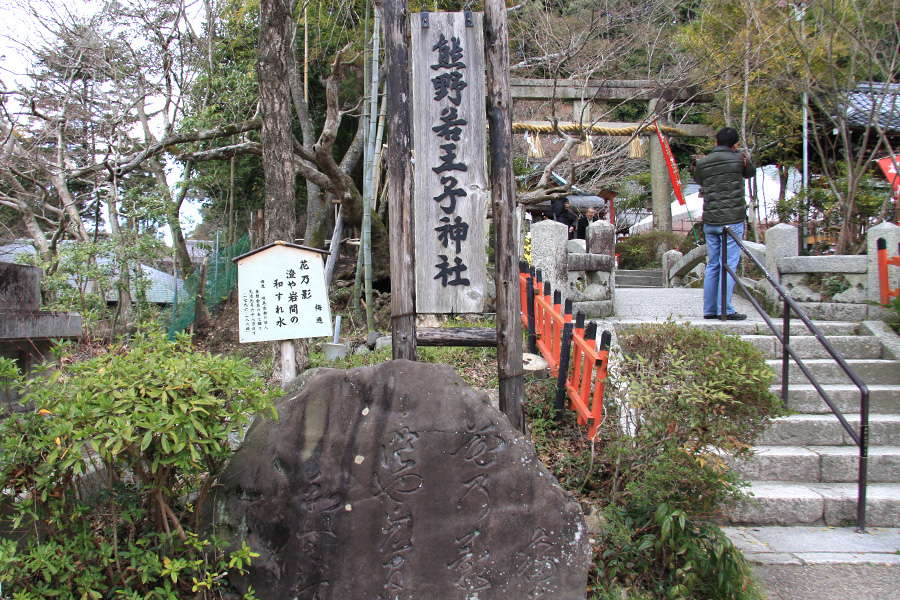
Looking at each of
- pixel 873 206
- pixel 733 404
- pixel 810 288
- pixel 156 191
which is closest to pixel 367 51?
pixel 156 191

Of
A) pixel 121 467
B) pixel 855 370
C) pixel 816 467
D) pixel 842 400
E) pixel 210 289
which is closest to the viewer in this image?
pixel 121 467

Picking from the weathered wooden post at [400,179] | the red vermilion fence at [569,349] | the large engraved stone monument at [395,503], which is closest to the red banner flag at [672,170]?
the red vermilion fence at [569,349]

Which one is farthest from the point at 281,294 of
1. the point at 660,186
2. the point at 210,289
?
the point at 660,186

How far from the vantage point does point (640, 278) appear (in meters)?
14.9

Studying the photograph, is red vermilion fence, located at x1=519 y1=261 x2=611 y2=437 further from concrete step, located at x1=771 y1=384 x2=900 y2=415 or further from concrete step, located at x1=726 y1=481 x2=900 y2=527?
concrete step, located at x1=771 y1=384 x2=900 y2=415

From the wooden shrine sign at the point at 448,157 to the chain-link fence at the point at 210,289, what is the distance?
27.6 feet

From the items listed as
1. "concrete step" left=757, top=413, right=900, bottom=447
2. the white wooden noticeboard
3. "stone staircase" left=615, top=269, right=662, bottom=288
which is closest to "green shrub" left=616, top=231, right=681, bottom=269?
"stone staircase" left=615, top=269, right=662, bottom=288

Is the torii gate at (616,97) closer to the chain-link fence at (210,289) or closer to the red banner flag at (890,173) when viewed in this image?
the red banner flag at (890,173)

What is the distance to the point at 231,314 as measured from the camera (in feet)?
41.5

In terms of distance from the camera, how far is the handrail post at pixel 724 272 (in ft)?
22.9

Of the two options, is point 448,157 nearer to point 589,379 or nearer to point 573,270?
point 589,379

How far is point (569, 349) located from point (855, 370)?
3.37 meters

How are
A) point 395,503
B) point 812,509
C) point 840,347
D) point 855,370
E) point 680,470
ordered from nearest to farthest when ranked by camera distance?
Result: point 395,503, point 680,470, point 812,509, point 855,370, point 840,347

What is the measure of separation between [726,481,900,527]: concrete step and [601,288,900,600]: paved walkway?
0.07m
